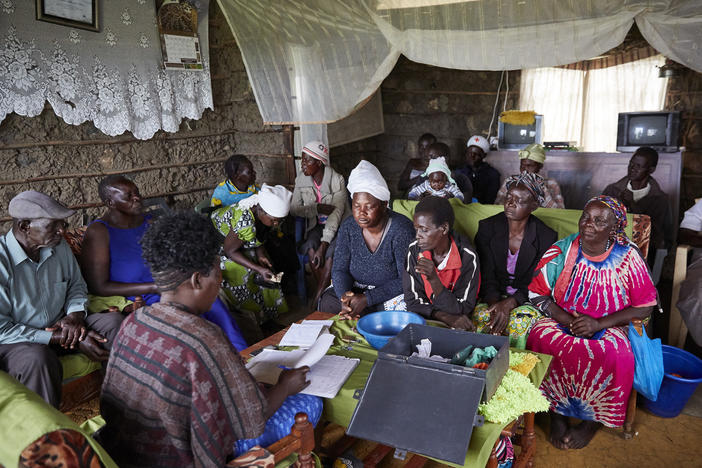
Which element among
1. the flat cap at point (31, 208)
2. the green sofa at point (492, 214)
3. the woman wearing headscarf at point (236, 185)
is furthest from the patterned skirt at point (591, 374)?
the woman wearing headscarf at point (236, 185)

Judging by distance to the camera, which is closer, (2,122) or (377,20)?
(2,122)

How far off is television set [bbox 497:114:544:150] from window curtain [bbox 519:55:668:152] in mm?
1642

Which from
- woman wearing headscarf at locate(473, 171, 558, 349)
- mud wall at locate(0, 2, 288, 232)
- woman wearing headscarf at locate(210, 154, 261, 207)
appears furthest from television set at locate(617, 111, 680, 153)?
woman wearing headscarf at locate(210, 154, 261, 207)

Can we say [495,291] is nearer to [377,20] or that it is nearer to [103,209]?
[377,20]

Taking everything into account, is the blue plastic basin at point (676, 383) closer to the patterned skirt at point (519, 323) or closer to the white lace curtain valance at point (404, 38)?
the patterned skirt at point (519, 323)

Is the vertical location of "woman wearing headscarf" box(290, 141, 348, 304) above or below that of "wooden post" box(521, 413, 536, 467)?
above

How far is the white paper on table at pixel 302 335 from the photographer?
2219 millimetres

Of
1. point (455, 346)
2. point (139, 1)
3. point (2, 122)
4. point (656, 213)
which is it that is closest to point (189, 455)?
point (455, 346)

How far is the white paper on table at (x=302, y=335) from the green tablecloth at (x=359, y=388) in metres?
0.09

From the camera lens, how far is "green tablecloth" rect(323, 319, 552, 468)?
1550 mm

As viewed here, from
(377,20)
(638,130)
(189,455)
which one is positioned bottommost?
(189,455)

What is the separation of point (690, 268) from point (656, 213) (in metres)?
1.20

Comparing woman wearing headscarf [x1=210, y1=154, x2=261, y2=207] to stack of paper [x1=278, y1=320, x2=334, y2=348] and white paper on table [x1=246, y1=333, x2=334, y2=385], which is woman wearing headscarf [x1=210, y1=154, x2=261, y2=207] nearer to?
stack of paper [x1=278, y1=320, x2=334, y2=348]

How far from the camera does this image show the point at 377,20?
3.87 metres
